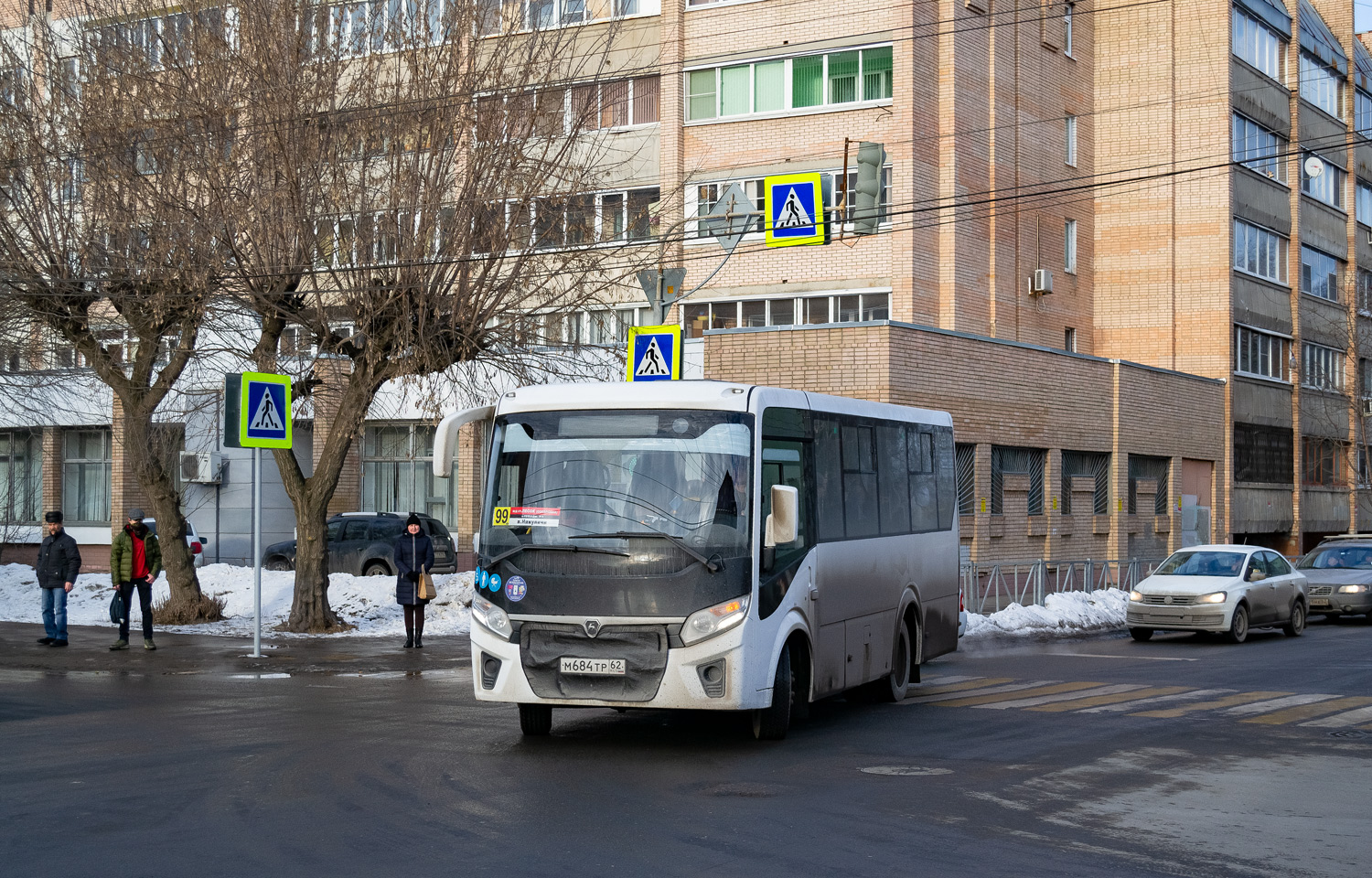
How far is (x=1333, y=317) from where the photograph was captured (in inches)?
2000

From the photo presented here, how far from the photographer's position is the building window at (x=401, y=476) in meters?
38.0

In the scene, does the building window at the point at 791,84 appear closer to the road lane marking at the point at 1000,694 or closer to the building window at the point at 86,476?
the building window at the point at 86,476

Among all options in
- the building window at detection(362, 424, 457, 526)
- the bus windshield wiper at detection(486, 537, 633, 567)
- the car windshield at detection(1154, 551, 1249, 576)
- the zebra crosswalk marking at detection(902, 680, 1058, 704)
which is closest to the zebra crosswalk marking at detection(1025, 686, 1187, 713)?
the zebra crosswalk marking at detection(902, 680, 1058, 704)

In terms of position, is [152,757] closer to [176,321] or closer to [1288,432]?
[176,321]

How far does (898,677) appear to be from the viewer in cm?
1488

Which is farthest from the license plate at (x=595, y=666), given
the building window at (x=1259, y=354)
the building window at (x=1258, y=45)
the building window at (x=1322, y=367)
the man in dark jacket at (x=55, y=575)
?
the building window at (x=1322, y=367)

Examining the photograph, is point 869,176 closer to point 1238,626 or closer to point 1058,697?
point 1058,697

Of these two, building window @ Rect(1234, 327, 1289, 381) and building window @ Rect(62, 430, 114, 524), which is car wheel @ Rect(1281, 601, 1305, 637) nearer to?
building window @ Rect(1234, 327, 1289, 381)

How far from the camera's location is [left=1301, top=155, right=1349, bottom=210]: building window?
48656mm

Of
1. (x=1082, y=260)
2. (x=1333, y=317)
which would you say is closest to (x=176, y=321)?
(x=1082, y=260)

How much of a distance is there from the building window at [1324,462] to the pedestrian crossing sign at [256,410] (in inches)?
1498

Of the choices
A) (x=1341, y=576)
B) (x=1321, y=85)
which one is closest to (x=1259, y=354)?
(x=1321, y=85)

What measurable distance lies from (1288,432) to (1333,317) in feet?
20.7

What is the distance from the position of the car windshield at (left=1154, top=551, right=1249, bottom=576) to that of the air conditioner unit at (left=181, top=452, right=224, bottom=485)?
23.6 meters
